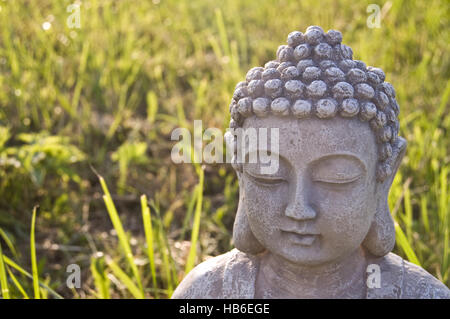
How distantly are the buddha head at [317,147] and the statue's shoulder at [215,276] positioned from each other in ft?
0.57

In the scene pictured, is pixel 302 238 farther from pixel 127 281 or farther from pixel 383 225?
pixel 127 281

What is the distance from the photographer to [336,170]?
63.8 inches

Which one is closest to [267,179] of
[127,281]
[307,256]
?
[307,256]

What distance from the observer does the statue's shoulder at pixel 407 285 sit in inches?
69.6

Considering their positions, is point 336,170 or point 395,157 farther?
point 395,157

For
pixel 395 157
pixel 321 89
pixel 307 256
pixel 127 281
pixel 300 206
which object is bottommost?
pixel 127 281

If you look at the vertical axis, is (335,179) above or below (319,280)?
above

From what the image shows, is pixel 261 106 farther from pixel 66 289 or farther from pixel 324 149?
pixel 66 289

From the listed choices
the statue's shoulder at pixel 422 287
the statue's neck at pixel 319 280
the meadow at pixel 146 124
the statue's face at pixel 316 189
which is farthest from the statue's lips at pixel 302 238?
the meadow at pixel 146 124

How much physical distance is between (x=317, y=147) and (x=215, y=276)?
0.59 meters

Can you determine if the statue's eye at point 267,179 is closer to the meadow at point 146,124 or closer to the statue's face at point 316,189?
the statue's face at point 316,189

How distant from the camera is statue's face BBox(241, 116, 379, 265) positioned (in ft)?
5.30

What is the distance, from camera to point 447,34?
444 centimetres

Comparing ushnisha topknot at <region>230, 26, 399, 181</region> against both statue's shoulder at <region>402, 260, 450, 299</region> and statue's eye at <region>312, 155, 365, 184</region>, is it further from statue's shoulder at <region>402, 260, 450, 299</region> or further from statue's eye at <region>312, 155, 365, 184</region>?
statue's shoulder at <region>402, 260, 450, 299</region>
